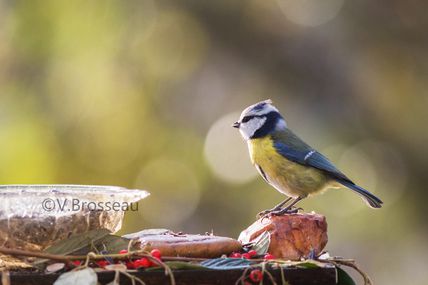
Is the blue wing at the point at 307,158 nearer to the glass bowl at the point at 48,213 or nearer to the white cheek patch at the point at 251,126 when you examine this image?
the white cheek patch at the point at 251,126

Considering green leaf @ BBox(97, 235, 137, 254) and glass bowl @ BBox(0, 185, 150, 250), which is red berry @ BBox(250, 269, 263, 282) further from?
glass bowl @ BBox(0, 185, 150, 250)

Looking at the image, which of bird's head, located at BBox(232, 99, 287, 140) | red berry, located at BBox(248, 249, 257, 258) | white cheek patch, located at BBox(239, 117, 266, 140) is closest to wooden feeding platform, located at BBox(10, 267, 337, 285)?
red berry, located at BBox(248, 249, 257, 258)

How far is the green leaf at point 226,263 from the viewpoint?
4.25 feet

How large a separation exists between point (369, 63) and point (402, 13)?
0.35 meters

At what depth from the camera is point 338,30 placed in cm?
414

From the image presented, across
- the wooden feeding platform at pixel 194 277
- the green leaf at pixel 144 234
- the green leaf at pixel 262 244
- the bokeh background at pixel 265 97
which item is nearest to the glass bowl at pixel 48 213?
the green leaf at pixel 144 234

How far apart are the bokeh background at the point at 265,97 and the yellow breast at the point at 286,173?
52.5 inches

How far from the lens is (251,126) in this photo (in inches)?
98.9

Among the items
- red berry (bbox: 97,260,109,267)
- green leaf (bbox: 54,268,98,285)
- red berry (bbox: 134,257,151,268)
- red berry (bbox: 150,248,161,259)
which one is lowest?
green leaf (bbox: 54,268,98,285)

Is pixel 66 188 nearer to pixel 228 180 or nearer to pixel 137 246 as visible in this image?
pixel 137 246

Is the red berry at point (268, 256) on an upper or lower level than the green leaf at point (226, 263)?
upper

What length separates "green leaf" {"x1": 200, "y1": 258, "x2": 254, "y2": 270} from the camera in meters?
1.29

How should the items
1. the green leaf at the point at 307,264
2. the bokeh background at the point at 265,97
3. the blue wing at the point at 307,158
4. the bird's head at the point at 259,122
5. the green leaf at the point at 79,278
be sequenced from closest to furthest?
the green leaf at the point at 79,278 < the green leaf at the point at 307,264 < the bird's head at the point at 259,122 < the blue wing at the point at 307,158 < the bokeh background at the point at 265,97

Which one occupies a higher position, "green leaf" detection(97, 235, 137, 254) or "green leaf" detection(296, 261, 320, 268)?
"green leaf" detection(296, 261, 320, 268)
